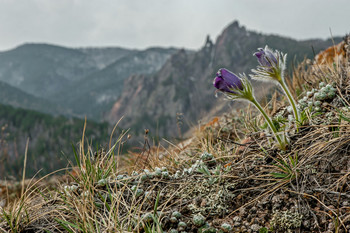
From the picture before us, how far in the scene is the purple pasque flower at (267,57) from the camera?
8.32 feet

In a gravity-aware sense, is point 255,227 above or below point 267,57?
below

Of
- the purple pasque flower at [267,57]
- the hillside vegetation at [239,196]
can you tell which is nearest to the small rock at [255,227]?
the hillside vegetation at [239,196]

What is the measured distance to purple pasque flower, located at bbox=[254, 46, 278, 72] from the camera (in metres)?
2.53

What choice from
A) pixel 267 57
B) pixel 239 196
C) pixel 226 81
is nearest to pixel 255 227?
pixel 239 196

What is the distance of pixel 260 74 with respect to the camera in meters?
2.69

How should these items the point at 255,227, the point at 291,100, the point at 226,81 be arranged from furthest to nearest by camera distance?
1. the point at 291,100
2. the point at 226,81
3. the point at 255,227

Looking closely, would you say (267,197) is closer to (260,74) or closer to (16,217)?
(260,74)

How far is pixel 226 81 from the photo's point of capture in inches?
98.1

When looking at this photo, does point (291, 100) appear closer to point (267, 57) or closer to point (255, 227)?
point (267, 57)

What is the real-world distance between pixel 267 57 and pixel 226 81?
1.47 feet

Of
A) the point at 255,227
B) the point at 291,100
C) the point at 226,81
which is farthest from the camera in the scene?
the point at 291,100

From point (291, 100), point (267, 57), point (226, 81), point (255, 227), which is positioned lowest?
point (255, 227)

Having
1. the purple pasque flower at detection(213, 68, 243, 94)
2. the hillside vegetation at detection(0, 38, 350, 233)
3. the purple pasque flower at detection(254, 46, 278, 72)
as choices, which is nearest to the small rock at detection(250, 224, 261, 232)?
the hillside vegetation at detection(0, 38, 350, 233)

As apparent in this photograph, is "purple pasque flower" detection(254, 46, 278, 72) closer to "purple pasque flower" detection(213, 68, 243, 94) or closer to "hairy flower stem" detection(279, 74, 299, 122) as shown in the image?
"hairy flower stem" detection(279, 74, 299, 122)
